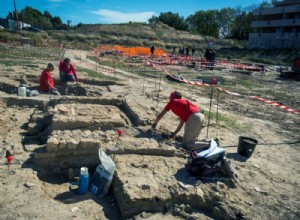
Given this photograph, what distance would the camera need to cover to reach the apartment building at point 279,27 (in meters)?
45.2

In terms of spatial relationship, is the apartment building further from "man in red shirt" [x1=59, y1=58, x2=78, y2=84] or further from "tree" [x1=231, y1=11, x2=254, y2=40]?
"man in red shirt" [x1=59, y1=58, x2=78, y2=84]

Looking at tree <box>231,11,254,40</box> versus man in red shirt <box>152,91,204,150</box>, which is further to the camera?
tree <box>231,11,254,40</box>

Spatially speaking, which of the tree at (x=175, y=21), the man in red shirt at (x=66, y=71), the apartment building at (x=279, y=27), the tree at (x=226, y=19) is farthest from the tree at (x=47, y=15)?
the man in red shirt at (x=66, y=71)

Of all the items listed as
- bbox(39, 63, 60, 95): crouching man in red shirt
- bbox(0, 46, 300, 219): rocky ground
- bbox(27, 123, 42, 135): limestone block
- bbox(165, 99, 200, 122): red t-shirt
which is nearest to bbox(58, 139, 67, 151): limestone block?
bbox(0, 46, 300, 219): rocky ground

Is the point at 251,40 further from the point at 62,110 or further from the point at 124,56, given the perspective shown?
the point at 62,110

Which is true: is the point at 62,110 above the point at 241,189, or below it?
above

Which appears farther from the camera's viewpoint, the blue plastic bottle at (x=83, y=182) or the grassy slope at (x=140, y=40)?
the grassy slope at (x=140, y=40)

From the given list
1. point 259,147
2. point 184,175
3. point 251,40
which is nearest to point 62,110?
point 184,175

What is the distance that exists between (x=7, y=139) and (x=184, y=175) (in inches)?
162

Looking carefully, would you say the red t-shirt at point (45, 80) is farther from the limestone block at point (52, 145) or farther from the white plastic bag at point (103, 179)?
the white plastic bag at point (103, 179)

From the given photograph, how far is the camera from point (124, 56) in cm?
2686

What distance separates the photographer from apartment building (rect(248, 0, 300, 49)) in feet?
148

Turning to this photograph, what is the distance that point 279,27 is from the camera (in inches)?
1982

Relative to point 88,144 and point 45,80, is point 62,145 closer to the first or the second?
point 88,144
